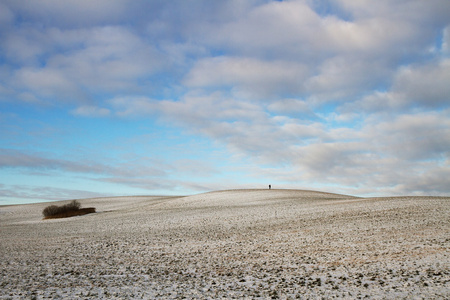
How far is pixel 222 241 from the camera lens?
14.5 meters

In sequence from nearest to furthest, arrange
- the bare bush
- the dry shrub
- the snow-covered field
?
the snow-covered field
the dry shrub
the bare bush

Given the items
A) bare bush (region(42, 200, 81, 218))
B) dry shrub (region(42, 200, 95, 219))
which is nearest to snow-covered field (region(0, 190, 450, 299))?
dry shrub (region(42, 200, 95, 219))

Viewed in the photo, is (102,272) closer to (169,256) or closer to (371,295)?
(169,256)

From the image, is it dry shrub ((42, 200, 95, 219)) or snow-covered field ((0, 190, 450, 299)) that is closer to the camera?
snow-covered field ((0, 190, 450, 299))

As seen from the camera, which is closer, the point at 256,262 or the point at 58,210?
the point at 256,262

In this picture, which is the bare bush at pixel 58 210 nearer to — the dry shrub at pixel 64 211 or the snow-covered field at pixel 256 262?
the dry shrub at pixel 64 211

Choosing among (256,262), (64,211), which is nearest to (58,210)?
(64,211)

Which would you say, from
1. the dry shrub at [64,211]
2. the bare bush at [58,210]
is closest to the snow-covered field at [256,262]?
the dry shrub at [64,211]

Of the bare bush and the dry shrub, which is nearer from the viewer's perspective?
the dry shrub

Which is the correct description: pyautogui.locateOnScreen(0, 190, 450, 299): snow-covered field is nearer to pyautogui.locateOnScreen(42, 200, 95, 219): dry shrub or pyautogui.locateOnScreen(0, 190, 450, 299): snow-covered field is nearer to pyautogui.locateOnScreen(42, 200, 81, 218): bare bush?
pyautogui.locateOnScreen(42, 200, 95, 219): dry shrub

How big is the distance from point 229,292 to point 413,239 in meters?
8.16

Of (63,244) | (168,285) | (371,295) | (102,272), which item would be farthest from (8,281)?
(371,295)

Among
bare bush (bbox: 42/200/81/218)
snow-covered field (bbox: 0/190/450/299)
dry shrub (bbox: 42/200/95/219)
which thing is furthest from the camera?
bare bush (bbox: 42/200/81/218)

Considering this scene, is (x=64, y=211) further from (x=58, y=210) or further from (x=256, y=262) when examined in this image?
(x=256, y=262)
